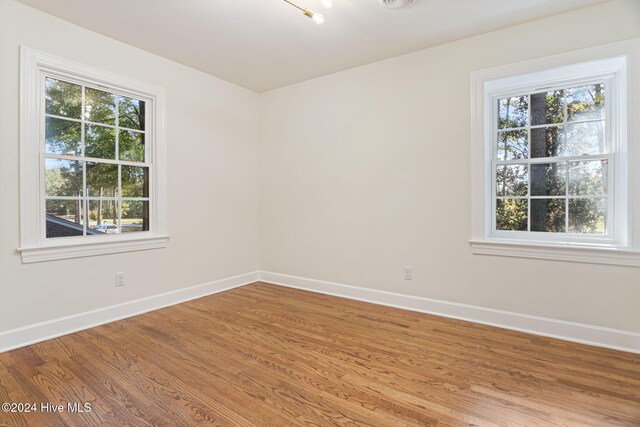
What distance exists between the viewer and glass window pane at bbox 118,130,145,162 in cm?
324

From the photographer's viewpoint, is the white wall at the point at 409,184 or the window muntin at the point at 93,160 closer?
the white wall at the point at 409,184

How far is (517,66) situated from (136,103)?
3.68 meters

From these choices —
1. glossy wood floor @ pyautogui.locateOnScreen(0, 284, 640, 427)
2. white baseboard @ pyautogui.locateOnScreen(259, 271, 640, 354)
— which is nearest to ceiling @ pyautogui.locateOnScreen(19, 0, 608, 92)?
white baseboard @ pyautogui.locateOnScreen(259, 271, 640, 354)

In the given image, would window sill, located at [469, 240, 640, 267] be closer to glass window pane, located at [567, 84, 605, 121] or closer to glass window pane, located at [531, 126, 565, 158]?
glass window pane, located at [531, 126, 565, 158]

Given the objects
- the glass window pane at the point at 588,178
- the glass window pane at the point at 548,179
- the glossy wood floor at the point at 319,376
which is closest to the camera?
the glossy wood floor at the point at 319,376

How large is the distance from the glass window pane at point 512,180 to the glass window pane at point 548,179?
2.7 inches

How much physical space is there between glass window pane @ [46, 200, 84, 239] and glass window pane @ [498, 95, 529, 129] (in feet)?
13.2

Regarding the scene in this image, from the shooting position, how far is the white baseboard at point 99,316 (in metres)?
2.52

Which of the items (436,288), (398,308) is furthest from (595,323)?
(398,308)

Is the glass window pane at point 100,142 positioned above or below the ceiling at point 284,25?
below

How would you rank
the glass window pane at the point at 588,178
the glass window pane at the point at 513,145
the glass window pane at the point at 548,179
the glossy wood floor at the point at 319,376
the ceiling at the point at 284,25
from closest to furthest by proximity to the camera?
the glossy wood floor at the point at 319,376 → the ceiling at the point at 284,25 → the glass window pane at the point at 588,178 → the glass window pane at the point at 548,179 → the glass window pane at the point at 513,145

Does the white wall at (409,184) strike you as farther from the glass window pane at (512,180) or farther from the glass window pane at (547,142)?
the glass window pane at (547,142)

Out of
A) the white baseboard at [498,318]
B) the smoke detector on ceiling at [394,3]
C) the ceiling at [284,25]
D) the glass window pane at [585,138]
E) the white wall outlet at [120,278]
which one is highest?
the ceiling at [284,25]

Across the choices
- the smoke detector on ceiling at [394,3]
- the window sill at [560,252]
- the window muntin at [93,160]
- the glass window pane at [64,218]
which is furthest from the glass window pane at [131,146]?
the window sill at [560,252]
